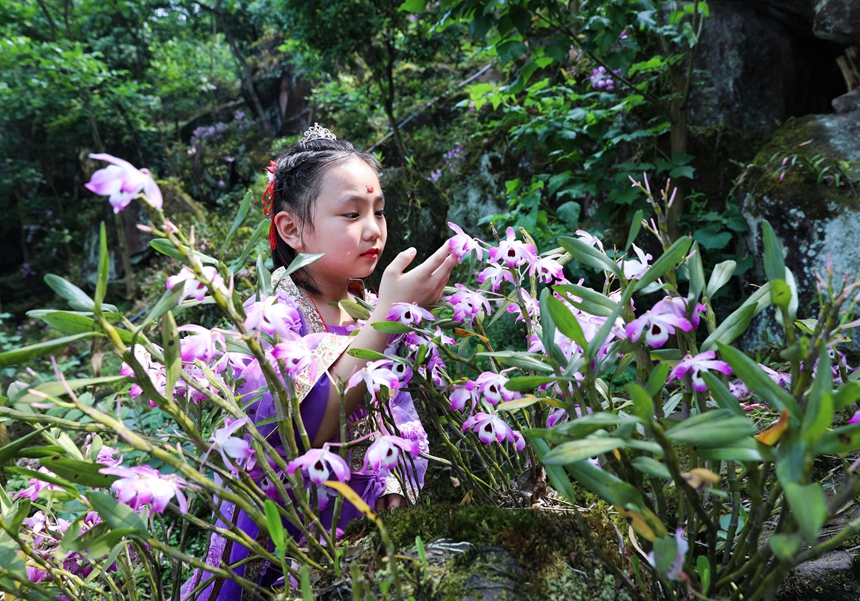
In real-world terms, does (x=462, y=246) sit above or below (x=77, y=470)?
above

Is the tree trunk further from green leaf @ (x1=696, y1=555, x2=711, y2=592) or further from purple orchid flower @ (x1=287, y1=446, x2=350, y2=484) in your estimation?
green leaf @ (x1=696, y1=555, x2=711, y2=592)

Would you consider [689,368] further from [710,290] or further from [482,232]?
[482,232]

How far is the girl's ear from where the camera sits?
1.41 meters

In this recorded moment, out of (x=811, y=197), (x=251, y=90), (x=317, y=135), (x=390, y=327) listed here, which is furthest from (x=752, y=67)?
(x=251, y=90)

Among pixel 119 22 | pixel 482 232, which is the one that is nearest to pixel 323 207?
pixel 482 232

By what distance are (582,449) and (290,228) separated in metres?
1.09

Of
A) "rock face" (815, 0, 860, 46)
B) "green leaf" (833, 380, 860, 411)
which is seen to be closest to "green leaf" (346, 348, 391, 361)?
"green leaf" (833, 380, 860, 411)

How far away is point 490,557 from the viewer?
73 centimetres

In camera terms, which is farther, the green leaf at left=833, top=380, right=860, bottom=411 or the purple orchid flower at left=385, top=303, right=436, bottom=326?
the purple orchid flower at left=385, top=303, right=436, bottom=326

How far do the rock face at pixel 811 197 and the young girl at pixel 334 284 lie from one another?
1.73 m

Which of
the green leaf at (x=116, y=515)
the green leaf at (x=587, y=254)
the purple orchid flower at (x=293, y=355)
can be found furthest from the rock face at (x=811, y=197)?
the green leaf at (x=116, y=515)

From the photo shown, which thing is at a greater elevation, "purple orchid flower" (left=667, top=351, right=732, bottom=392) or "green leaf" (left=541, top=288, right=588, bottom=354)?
"green leaf" (left=541, top=288, right=588, bottom=354)

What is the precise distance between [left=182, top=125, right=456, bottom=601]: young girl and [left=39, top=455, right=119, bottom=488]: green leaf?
0.30 meters

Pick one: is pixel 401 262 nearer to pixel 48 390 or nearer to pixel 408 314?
pixel 408 314
